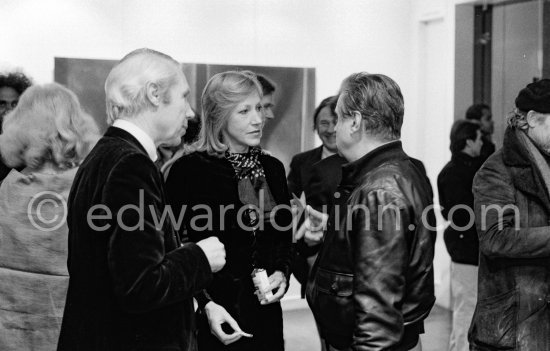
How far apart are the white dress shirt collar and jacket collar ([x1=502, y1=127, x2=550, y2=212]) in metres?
1.66

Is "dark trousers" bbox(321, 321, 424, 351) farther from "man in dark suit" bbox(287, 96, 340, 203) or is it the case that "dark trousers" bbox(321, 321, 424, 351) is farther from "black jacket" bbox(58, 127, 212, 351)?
"man in dark suit" bbox(287, 96, 340, 203)

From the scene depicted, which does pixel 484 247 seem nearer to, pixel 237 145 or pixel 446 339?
pixel 237 145

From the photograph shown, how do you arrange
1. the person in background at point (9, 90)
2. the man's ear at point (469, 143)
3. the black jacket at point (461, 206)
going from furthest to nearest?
the man's ear at point (469, 143) < the black jacket at point (461, 206) < the person in background at point (9, 90)

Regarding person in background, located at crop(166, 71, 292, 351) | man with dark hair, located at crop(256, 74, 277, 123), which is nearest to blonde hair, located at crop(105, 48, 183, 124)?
person in background, located at crop(166, 71, 292, 351)

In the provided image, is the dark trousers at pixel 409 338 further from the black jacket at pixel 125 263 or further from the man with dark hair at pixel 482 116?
the man with dark hair at pixel 482 116

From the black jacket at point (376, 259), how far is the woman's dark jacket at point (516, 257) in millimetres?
758

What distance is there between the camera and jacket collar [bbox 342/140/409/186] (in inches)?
94.0

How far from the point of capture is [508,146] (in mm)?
3168

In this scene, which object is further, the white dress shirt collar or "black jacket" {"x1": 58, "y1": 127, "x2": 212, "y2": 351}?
the white dress shirt collar

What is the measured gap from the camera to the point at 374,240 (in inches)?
88.4

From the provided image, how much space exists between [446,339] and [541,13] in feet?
9.05

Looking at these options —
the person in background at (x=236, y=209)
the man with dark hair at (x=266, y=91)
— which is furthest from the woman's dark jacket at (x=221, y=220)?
the man with dark hair at (x=266, y=91)

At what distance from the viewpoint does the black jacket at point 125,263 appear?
1982mm

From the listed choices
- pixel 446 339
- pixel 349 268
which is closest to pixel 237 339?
pixel 349 268
